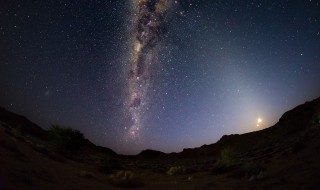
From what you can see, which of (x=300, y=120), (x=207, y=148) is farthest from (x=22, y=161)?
(x=207, y=148)

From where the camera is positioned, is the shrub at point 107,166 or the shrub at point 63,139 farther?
the shrub at point 63,139

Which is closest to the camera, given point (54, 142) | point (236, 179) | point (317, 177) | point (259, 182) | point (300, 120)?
point (317, 177)

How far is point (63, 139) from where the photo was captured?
38.6 m

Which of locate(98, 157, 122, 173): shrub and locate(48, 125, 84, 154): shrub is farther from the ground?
locate(48, 125, 84, 154): shrub

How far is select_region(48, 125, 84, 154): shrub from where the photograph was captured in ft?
124

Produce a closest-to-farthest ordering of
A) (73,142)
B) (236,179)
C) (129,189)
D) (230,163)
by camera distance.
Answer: (129,189) < (236,179) < (230,163) < (73,142)

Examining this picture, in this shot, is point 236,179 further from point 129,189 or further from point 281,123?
point 281,123

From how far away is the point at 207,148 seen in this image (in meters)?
85.0

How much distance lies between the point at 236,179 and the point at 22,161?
10977 millimetres

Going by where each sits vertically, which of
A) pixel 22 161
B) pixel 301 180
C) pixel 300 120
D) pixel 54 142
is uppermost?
pixel 300 120

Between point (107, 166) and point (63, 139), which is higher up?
point (63, 139)

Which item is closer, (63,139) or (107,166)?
(107,166)

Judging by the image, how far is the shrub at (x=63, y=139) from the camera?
37.9 m

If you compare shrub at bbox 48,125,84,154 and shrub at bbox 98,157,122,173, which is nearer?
shrub at bbox 98,157,122,173
